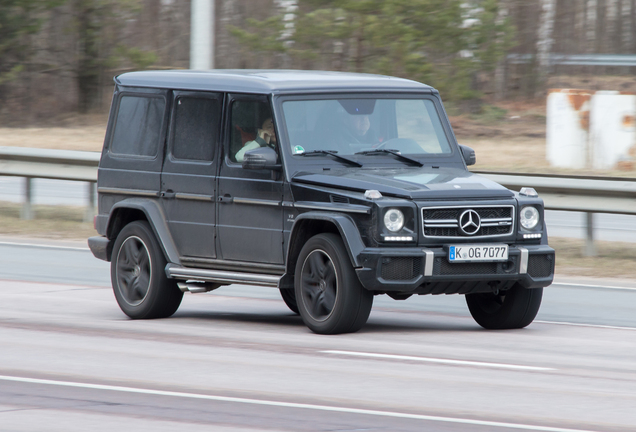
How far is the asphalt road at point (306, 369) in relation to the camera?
6.22 metres

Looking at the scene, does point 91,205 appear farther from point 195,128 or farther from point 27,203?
point 195,128

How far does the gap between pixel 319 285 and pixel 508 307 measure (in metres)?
1.52

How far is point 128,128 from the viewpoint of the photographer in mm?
10781

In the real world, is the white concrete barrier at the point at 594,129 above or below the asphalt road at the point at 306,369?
above

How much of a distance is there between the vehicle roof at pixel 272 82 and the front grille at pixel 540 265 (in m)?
1.89

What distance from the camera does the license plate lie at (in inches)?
347

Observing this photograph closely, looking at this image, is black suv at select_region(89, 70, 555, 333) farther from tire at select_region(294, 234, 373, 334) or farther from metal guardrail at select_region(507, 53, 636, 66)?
metal guardrail at select_region(507, 53, 636, 66)

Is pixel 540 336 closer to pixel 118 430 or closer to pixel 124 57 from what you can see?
pixel 118 430

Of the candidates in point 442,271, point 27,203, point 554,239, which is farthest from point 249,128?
point 27,203

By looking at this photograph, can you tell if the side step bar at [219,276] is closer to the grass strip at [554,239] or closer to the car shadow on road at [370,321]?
the car shadow on road at [370,321]

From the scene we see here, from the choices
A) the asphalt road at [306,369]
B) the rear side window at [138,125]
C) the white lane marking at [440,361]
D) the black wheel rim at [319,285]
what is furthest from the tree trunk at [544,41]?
the white lane marking at [440,361]

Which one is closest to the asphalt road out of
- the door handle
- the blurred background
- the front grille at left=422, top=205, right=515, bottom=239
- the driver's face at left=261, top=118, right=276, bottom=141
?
the front grille at left=422, top=205, right=515, bottom=239

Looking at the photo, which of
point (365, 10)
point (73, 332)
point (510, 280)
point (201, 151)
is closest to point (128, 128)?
point (201, 151)

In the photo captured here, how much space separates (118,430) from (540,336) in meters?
4.21
